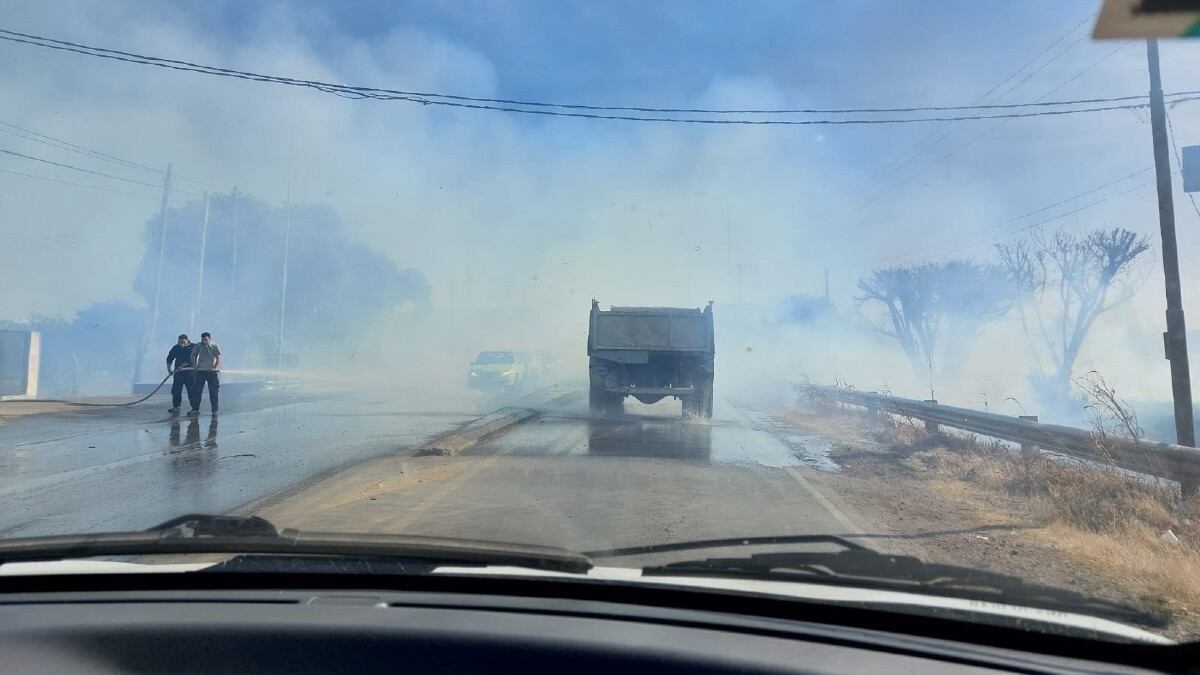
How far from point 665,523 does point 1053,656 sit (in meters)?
4.61

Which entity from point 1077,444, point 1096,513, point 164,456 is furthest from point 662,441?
point 164,456

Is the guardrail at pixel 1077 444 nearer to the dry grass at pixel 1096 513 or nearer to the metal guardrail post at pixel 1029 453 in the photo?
the metal guardrail post at pixel 1029 453

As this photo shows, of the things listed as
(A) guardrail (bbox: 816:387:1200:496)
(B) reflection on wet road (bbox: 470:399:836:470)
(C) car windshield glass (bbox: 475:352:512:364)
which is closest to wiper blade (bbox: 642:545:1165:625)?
(A) guardrail (bbox: 816:387:1200:496)

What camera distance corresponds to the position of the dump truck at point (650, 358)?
19359 mm

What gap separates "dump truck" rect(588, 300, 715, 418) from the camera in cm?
1936

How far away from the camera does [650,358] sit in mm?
19359

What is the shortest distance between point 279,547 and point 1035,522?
6.93 metres

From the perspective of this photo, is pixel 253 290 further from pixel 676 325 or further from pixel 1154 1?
pixel 1154 1

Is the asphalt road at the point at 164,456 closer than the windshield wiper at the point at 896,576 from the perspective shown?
No

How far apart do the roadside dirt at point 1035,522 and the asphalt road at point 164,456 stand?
6.22m

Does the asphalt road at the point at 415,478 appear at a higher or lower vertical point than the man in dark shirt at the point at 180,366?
lower

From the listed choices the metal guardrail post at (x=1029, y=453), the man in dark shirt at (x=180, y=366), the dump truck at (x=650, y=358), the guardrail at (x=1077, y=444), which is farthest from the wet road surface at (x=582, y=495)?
the man in dark shirt at (x=180, y=366)

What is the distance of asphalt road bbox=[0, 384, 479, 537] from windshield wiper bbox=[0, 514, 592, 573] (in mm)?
3953

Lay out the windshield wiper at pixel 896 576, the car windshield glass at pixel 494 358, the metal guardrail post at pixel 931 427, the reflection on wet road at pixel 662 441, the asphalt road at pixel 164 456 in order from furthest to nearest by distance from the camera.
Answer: the car windshield glass at pixel 494 358 → the metal guardrail post at pixel 931 427 → the reflection on wet road at pixel 662 441 → the asphalt road at pixel 164 456 → the windshield wiper at pixel 896 576
